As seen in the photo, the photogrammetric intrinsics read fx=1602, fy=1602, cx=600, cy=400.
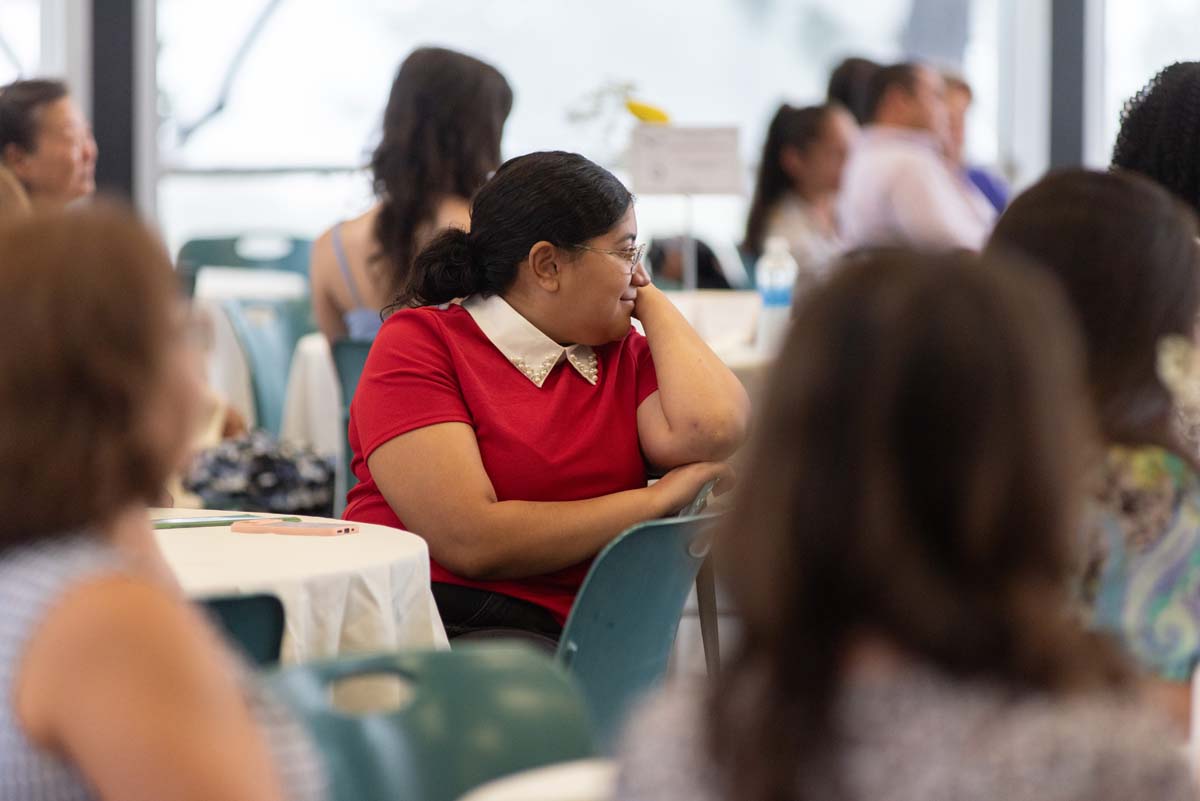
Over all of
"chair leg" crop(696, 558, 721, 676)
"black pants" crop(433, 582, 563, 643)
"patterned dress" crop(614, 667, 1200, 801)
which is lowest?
"chair leg" crop(696, 558, 721, 676)

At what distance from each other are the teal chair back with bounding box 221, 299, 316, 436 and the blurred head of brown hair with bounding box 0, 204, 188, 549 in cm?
424

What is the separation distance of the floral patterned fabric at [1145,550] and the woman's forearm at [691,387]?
105cm

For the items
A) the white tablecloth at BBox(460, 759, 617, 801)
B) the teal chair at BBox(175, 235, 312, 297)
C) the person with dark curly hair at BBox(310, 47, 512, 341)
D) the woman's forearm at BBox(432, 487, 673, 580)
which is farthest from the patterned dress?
the teal chair at BBox(175, 235, 312, 297)

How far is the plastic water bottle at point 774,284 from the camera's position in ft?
14.7

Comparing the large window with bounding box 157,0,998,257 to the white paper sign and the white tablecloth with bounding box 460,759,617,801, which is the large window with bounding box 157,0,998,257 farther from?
the white tablecloth with bounding box 460,759,617,801

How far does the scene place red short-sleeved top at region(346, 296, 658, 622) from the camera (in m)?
2.46

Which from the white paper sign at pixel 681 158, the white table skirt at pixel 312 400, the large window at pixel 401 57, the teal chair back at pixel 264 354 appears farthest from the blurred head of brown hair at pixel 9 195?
the large window at pixel 401 57

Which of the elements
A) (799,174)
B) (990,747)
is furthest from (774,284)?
(990,747)

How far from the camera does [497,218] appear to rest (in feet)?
8.58

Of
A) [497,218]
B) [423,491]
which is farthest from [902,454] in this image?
[497,218]

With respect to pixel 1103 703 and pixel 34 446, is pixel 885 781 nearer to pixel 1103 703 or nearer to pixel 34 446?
pixel 1103 703

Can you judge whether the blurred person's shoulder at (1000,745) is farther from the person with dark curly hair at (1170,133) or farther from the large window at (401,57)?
the large window at (401,57)

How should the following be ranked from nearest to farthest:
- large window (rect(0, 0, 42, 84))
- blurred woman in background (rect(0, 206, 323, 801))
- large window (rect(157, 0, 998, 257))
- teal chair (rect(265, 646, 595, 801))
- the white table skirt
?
blurred woman in background (rect(0, 206, 323, 801)) < teal chair (rect(265, 646, 595, 801)) < the white table skirt < large window (rect(0, 0, 42, 84)) < large window (rect(157, 0, 998, 257))

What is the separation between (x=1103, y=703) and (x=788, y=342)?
291mm
